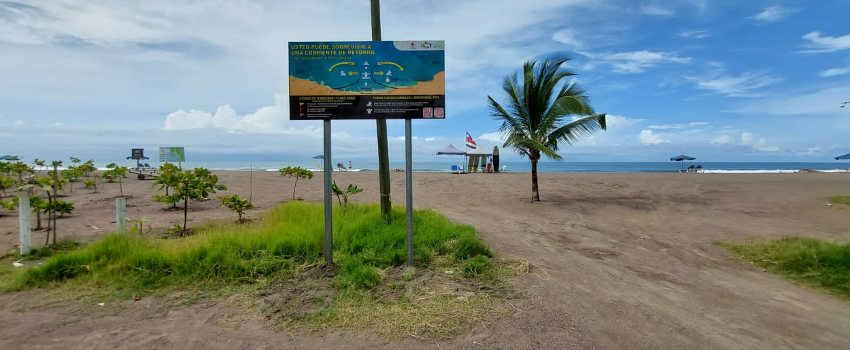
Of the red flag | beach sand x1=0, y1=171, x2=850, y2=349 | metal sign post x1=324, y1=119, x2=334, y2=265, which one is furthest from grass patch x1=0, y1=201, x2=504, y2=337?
the red flag

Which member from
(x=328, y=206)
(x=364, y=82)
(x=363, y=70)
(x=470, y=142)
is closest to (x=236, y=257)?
(x=328, y=206)

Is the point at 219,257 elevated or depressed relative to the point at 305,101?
depressed

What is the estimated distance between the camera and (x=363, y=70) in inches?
184

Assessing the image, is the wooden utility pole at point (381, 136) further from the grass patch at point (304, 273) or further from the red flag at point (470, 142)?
the red flag at point (470, 142)

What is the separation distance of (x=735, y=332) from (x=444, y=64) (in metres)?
3.86

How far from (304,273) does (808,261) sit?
6567mm

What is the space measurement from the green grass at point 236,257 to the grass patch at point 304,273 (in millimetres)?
12

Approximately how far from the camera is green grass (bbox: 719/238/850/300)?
15.6 ft

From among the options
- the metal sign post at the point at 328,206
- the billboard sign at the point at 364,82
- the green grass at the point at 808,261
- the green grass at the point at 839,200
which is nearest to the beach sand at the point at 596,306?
the green grass at the point at 808,261

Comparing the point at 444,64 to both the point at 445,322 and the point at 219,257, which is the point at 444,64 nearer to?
the point at 445,322

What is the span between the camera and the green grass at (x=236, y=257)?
428 cm

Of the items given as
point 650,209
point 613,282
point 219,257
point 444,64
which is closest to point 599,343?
point 613,282

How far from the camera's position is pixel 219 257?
183 inches

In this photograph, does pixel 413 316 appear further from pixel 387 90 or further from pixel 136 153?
pixel 136 153
